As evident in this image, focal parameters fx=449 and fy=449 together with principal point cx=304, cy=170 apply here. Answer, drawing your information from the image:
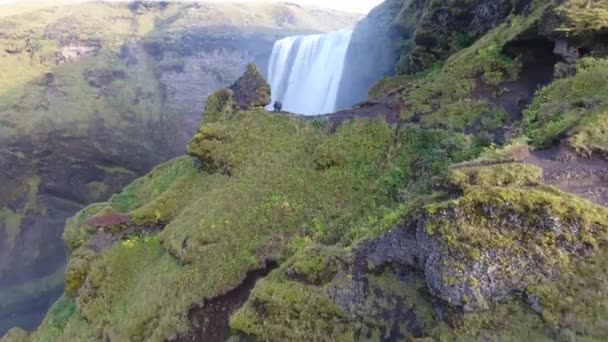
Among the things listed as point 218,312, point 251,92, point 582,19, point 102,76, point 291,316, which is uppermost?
point 582,19

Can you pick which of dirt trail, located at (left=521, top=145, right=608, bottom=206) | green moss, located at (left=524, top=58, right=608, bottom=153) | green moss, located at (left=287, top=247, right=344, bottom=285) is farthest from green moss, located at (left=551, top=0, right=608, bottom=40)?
green moss, located at (left=287, top=247, right=344, bottom=285)

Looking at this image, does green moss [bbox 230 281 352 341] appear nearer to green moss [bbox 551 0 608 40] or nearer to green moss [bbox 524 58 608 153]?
green moss [bbox 524 58 608 153]

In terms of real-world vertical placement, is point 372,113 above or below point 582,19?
below

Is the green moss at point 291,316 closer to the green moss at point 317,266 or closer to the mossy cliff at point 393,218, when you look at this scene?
the mossy cliff at point 393,218

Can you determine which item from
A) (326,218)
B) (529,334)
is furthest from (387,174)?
(529,334)

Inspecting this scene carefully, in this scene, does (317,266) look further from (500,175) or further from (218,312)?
(500,175)

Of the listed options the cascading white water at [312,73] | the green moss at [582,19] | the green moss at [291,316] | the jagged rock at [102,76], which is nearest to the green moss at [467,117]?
the green moss at [582,19]

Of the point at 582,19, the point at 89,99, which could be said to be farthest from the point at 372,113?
the point at 89,99
